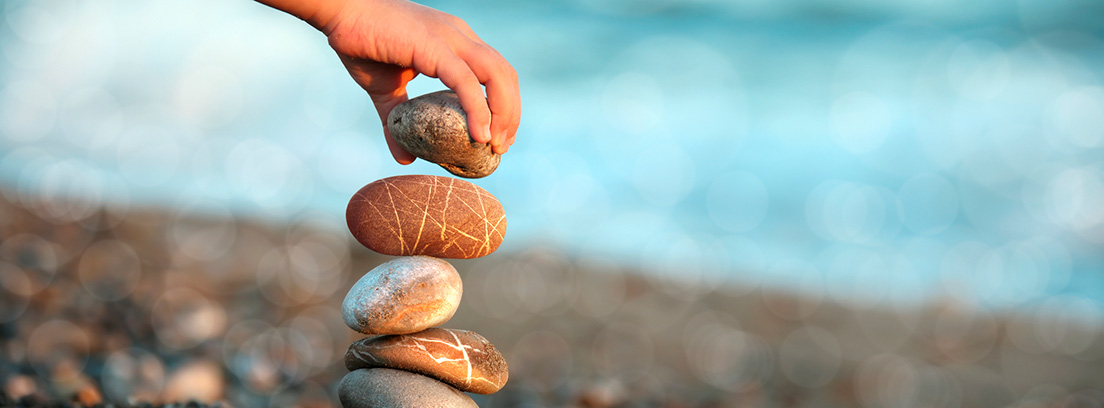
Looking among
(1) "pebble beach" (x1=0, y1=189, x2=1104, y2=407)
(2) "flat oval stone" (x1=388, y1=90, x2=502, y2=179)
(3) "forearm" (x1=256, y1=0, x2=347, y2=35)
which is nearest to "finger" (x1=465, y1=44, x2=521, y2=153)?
(2) "flat oval stone" (x1=388, y1=90, x2=502, y2=179)

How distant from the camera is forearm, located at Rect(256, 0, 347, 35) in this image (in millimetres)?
2342

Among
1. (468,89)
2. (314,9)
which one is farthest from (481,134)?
(314,9)

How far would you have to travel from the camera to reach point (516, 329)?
220 inches

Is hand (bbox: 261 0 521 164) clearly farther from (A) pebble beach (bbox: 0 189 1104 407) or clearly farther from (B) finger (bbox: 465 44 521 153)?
(A) pebble beach (bbox: 0 189 1104 407)

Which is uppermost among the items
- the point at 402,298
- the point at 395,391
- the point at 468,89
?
the point at 468,89

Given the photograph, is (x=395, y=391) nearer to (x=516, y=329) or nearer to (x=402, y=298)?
(x=402, y=298)

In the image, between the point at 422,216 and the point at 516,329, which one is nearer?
the point at 422,216

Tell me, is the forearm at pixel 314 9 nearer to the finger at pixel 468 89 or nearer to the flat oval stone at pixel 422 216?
the finger at pixel 468 89

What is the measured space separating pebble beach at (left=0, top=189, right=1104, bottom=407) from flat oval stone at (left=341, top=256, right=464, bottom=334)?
1.60 m

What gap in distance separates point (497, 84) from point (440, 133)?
0.29 m

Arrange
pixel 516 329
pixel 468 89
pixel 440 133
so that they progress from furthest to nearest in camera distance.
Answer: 1. pixel 516 329
2. pixel 440 133
3. pixel 468 89

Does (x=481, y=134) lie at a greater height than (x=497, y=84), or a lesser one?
lesser

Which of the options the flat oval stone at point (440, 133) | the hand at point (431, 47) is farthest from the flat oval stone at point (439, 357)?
the hand at point (431, 47)

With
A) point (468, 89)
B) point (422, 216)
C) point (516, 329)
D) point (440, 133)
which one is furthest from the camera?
point (516, 329)
